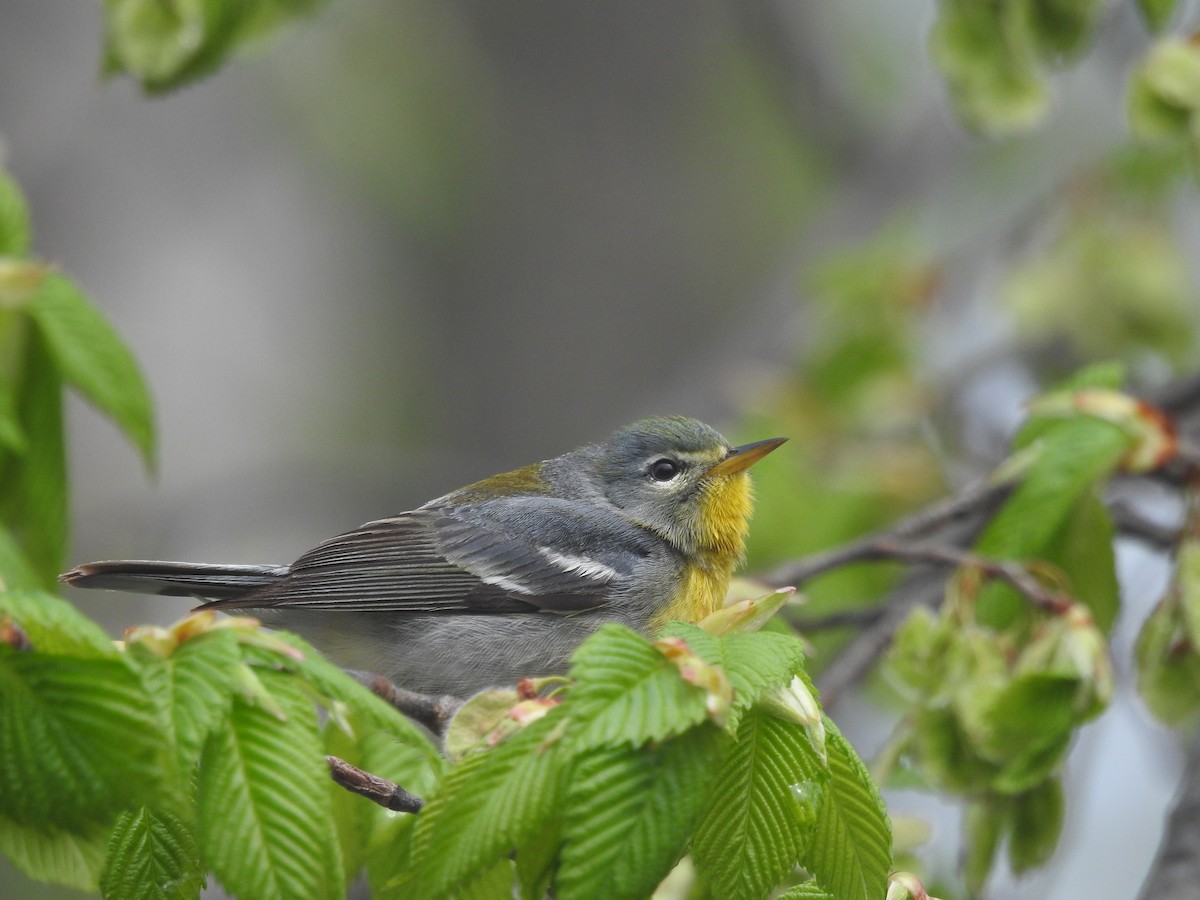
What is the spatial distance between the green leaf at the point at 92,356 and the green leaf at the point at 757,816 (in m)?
1.85

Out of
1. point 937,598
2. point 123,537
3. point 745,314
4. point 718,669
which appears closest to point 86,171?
point 123,537

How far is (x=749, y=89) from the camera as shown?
419 inches

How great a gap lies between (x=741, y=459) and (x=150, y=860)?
2.54m

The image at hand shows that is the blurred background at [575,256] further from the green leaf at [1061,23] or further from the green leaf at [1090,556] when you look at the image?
the green leaf at [1061,23]

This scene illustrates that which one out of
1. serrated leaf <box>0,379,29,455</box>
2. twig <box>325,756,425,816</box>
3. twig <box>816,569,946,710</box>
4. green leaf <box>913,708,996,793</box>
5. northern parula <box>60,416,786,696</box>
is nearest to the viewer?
twig <box>325,756,425,816</box>

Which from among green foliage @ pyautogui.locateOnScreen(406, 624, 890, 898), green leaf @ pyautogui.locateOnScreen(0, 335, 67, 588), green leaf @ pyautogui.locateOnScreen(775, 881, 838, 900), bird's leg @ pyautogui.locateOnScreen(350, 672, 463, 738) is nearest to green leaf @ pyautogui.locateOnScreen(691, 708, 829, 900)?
green foliage @ pyautogui.locateOnScreen(406, 624, 890, 898)

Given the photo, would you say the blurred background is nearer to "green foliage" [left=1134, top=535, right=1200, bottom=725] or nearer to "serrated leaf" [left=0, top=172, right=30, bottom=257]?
"green foliage" [left=1134, top=535, right=1200, bottom=725]

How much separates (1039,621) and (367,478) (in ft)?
Answer: 14.6

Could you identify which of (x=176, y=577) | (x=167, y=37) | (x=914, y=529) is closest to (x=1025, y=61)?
(x=914, y=529)

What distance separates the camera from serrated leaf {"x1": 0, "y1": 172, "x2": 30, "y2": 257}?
329cm

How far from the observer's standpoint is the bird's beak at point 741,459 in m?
4.23

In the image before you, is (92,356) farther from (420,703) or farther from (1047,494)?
(1047,494)

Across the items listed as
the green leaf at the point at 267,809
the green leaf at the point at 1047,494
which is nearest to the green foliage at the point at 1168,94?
the green leaf at the point at 1047,494

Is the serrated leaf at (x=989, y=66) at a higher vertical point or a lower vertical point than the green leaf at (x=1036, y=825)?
higher
